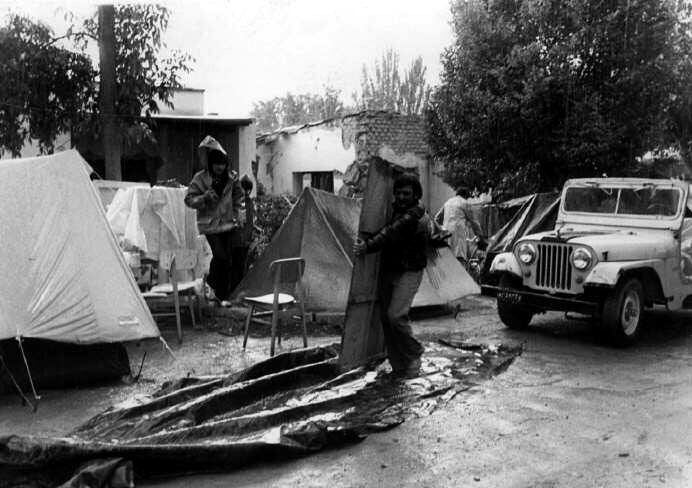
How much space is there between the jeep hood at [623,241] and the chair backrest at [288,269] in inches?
108

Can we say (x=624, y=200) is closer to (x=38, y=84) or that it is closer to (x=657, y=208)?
(x=657, y=208)

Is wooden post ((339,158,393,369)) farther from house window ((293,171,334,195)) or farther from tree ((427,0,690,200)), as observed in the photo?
house window ((293,171,334,195))

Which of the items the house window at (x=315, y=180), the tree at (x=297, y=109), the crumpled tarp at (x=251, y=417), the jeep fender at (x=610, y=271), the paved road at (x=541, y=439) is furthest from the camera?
the tree at (x=297, y=109)

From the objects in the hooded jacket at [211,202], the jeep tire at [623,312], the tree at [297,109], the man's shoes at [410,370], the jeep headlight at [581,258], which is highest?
the tree at [297,109]

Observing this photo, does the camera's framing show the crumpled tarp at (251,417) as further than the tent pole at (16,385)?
No

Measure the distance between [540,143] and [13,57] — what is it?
8748mm

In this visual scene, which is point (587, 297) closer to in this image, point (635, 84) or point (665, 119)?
point (635, 84)

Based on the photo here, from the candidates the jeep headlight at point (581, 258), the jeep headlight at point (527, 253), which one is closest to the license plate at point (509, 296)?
the jeep headlight at point (527, 253)

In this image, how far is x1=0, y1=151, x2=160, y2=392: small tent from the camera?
17.9 feet

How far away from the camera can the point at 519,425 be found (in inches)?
198

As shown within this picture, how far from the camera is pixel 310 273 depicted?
843cm

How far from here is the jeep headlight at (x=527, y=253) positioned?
8080 millimetres

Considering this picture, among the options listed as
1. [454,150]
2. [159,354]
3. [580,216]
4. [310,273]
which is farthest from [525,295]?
[454,150]

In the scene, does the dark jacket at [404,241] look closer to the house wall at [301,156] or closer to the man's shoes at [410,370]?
the man's shoes at [410,370]
